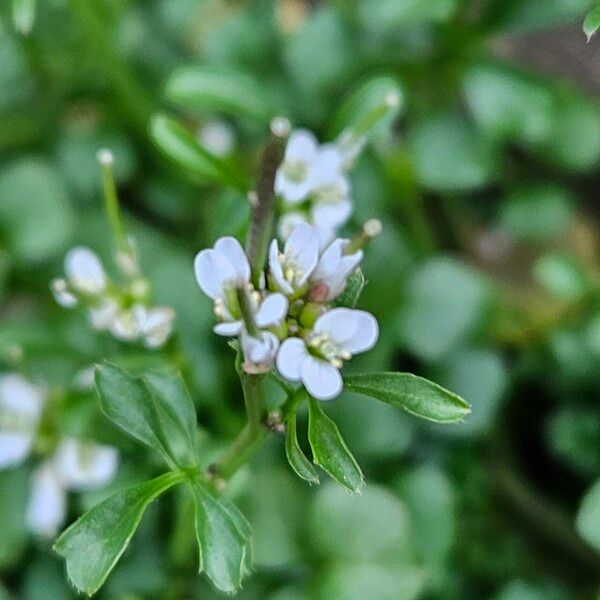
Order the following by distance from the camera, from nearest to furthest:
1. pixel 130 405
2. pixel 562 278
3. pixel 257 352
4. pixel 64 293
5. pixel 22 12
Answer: pixel 257 352
pixel 130 405
pixel 22 12
pixel 64 293
pixel 562 278

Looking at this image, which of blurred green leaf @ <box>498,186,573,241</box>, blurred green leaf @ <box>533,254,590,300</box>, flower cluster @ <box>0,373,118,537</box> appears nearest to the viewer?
flower cluster @ <box>0,373,118,537</box>

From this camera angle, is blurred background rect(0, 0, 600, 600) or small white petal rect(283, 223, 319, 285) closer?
small white petal rect(283, 223, 319, 285)

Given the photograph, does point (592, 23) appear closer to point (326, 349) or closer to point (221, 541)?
point (326, 349)

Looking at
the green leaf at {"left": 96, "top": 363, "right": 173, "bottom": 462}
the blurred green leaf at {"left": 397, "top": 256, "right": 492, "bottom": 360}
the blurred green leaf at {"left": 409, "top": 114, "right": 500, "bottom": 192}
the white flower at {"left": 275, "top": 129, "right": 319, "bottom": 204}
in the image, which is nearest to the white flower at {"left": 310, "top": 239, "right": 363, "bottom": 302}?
the green leaf at {"left": 96, "top": 363, "right": 173, "bottom": 462}

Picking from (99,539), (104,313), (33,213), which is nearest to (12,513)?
(104,313)

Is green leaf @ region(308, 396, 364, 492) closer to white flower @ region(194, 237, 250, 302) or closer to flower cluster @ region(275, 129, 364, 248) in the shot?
white flower @ region(194, 237, 250, 302)

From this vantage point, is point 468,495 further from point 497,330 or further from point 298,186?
point 298,186
